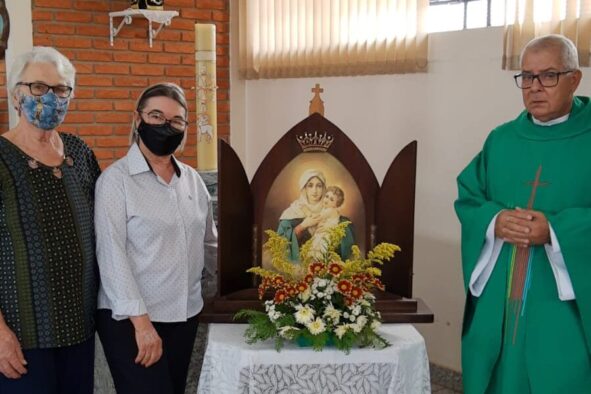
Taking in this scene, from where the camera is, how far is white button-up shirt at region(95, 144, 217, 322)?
7.60ft

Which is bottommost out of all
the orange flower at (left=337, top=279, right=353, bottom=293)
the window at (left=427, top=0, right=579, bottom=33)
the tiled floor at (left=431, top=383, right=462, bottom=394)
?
the tiled floor at (left=431, top=383, right=462, bottom=394)

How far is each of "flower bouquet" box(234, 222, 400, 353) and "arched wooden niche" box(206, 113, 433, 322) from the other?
0.22m

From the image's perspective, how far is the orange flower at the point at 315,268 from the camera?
7.97ft

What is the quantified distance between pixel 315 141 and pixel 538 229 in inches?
32.2

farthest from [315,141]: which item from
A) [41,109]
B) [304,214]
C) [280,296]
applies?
[41,109]

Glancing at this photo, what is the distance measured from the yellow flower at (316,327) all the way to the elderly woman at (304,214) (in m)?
0.42

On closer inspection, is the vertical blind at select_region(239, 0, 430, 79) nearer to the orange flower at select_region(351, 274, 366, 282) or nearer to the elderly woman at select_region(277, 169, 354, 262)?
the elderly woman at select_region(277, 169, 354, 262)

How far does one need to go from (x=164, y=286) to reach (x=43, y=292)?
1.27ft

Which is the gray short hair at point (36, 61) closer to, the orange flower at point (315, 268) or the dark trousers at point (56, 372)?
the dark trousers at point (56, 372)

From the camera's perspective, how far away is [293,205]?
2729mm

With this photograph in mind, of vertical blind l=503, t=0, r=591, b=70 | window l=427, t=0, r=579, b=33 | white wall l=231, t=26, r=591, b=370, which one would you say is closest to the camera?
vertical blind l=503, t=0, r=591, b=70

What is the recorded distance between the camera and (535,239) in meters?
2.38

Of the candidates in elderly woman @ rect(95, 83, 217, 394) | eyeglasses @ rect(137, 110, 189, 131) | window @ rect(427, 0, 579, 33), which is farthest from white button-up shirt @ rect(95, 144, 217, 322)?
window @ rect(427, 0, 579, 33)

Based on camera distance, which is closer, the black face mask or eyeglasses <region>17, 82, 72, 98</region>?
eyeglasses <region>17, 82, 72, 98</region>
